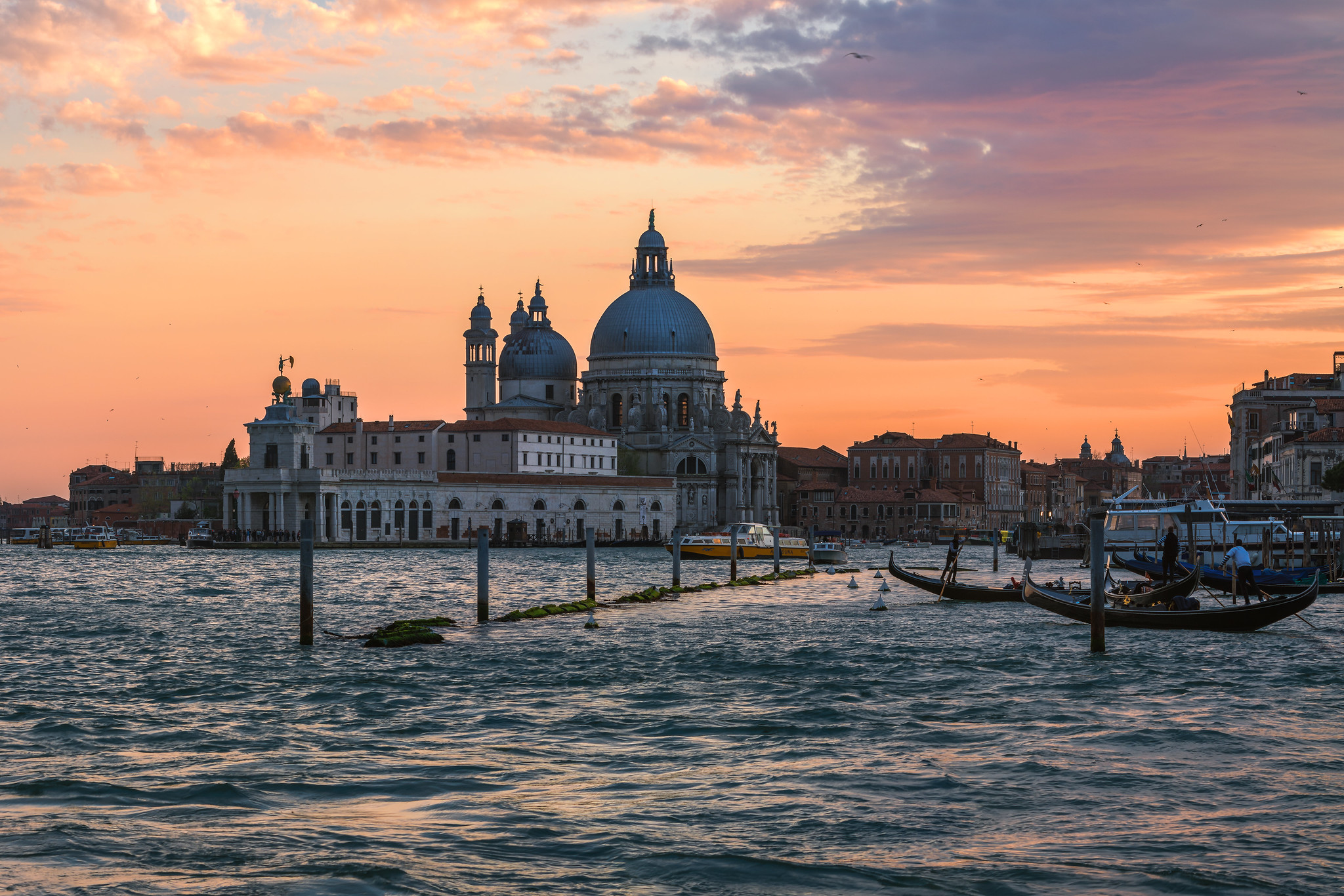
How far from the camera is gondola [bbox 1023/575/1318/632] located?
85.1ft

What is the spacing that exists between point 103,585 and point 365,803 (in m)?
39.5

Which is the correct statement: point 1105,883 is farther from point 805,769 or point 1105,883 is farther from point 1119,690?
point 1119,690

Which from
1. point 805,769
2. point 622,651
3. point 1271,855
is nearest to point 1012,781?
point 805,769

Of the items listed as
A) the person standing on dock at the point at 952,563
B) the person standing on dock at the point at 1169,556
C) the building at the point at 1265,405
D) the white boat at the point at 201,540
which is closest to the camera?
the person standing on dock at the point at 1169,556

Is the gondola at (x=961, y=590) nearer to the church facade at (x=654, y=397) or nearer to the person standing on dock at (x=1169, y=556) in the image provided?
the person standing on dock at (x=1169, y=556)

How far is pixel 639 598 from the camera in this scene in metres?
38.9

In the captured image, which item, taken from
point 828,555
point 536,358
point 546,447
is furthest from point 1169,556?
point 536,358

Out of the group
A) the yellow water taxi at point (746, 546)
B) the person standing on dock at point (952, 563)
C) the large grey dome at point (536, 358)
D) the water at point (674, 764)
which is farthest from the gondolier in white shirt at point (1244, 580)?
the large grey dome at point (536, 358)

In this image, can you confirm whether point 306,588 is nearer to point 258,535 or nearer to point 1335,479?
point 1335,479

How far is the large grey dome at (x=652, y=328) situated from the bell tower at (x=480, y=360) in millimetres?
8128

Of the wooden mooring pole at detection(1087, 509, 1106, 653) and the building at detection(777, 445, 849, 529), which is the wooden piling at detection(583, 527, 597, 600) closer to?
the wooden mooring pole at detection(1087, 509, 1106, 653)

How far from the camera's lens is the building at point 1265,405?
85.4 m

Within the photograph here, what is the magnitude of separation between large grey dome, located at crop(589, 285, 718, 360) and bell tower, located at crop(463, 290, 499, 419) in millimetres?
8128

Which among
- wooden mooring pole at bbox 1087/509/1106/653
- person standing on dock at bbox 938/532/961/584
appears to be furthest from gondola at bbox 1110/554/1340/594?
wooden mooring pole at bbox 1087/509/1106/653
